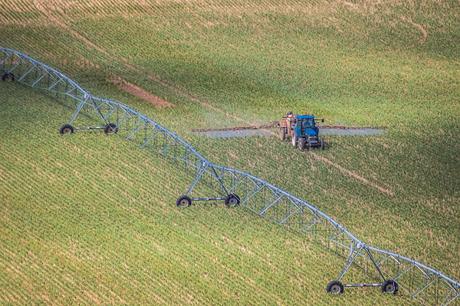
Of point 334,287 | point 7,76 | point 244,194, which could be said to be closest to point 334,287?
point 334,287

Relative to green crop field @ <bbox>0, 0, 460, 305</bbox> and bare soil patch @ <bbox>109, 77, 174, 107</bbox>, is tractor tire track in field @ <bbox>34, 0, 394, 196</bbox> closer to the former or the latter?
green crop field @ <bbox>0, 0, 460, 305</bbox>

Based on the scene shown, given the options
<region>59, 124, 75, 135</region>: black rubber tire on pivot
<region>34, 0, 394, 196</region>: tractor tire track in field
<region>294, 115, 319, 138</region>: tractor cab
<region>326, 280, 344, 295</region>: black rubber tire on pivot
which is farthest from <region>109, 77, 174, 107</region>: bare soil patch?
<region>326, 280, 344, 295</region>: black rubber tire on pivot

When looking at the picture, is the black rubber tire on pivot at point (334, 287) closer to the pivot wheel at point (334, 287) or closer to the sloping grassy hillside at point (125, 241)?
the pivot wheel at point (334, 287)

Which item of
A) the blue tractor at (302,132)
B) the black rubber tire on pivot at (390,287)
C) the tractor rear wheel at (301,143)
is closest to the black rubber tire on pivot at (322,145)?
the blue tractor at (302,132)

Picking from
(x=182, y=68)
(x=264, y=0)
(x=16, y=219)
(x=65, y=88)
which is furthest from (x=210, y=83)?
(x=16, y=219)

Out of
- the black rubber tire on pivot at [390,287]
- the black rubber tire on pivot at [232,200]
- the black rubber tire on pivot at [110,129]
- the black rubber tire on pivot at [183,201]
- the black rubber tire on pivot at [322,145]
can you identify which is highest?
the black rubber tire on pivot at [390,287]
